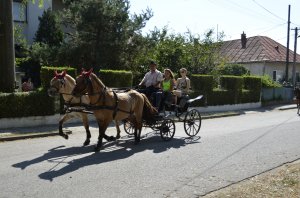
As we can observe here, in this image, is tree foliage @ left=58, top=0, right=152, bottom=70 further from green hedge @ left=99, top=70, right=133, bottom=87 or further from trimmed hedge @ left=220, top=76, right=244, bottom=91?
trimmed hedge @ left=220, top=76, right=244, bottom=91

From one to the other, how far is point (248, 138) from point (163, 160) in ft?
16.6

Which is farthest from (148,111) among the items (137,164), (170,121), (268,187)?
(268,187)

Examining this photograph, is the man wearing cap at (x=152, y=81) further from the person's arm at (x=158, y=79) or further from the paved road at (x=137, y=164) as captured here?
the paved road at (x=137, y=164)

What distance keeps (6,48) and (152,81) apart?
7342mm

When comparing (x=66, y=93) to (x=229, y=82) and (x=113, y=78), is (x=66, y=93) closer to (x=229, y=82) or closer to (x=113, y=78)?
(x=113, y=78)

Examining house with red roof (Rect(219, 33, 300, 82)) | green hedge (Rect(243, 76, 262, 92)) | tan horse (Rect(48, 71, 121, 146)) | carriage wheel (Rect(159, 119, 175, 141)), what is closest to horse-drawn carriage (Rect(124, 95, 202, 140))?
carriage wheel (Rect(159, 119, 175, 141))

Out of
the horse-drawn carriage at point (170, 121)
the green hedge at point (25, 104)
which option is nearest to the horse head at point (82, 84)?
the horse-drawn carriage at point (170, 121)

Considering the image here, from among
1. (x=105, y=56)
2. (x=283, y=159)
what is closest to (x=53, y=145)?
(x=283, y=159)

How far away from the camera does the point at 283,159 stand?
1120cm

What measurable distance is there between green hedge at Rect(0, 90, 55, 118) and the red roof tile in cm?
3453

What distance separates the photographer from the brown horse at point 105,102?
444 inches

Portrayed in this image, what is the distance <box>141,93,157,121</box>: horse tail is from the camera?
43.0 feet

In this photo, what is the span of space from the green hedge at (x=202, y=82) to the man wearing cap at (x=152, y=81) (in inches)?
480

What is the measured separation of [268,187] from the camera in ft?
25.9
